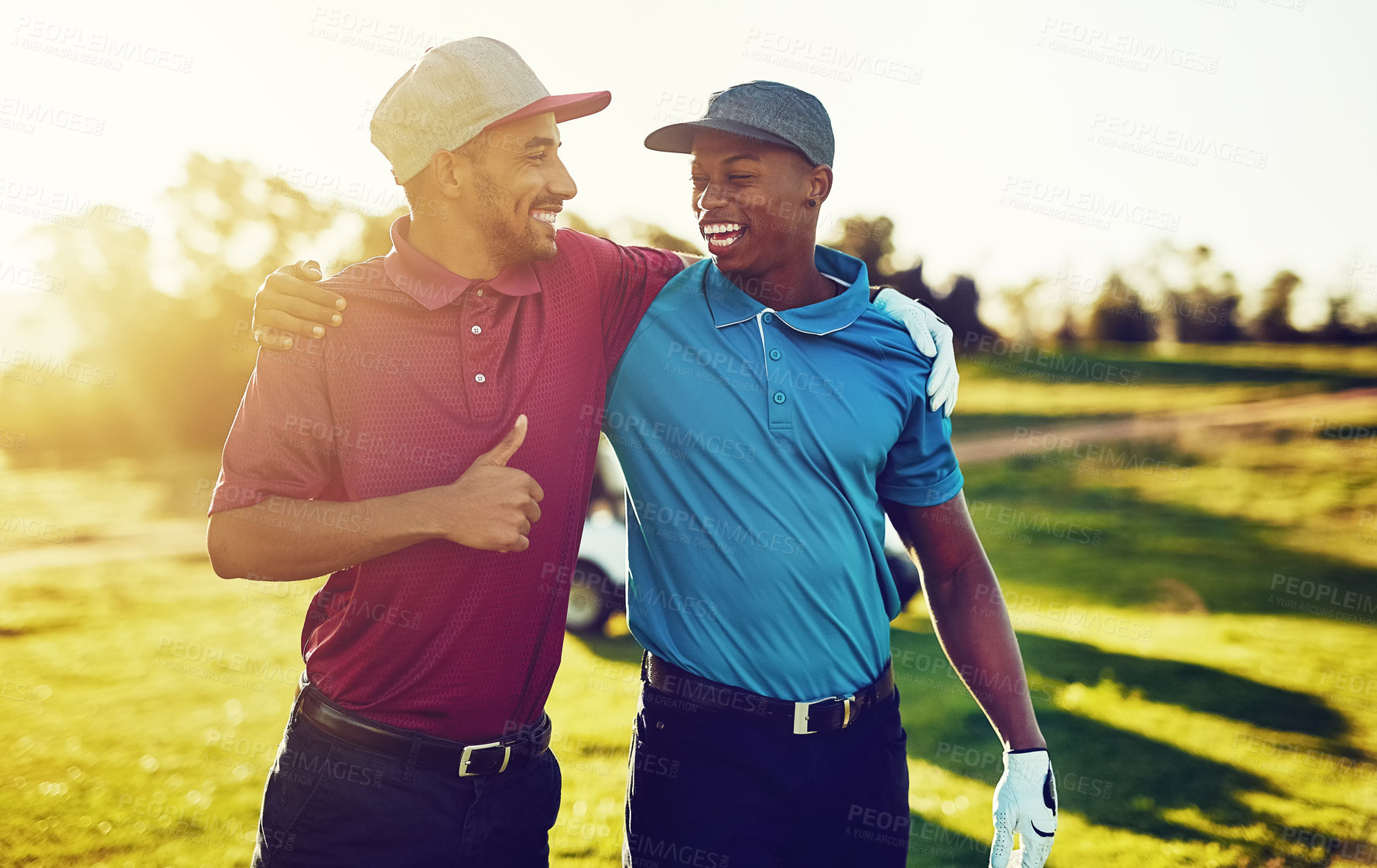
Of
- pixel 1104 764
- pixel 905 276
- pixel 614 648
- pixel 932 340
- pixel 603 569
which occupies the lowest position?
pixel 614 648

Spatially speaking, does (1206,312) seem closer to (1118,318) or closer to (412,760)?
(1118,318)

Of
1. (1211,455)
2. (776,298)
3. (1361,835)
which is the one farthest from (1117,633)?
(1211,455)

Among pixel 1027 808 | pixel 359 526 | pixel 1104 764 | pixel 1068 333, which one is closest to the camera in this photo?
pixel 359 526

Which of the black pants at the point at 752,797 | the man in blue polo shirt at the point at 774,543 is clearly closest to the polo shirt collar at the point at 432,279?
the man in blue polo shirt at the point at 774,543

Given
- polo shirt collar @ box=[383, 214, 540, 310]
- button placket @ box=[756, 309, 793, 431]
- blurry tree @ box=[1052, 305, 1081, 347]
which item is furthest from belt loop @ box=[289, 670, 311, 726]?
blurry tree @ box=[1052, 305, 1081, 347]

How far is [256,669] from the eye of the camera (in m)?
7.32

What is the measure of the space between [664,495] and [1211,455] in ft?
68.8

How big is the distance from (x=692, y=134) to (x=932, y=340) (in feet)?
3.03

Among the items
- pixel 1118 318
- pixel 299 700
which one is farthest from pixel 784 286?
pixel 1118 318

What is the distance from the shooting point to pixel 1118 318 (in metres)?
29.5

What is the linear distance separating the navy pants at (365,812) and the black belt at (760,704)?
20.6 inches

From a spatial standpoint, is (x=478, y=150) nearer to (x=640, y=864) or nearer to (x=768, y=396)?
(x=768, y=396)

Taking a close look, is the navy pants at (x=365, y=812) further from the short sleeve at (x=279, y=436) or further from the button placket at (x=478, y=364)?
the button placket at (x=478, y=364)

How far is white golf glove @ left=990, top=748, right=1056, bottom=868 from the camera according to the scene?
2.62m
